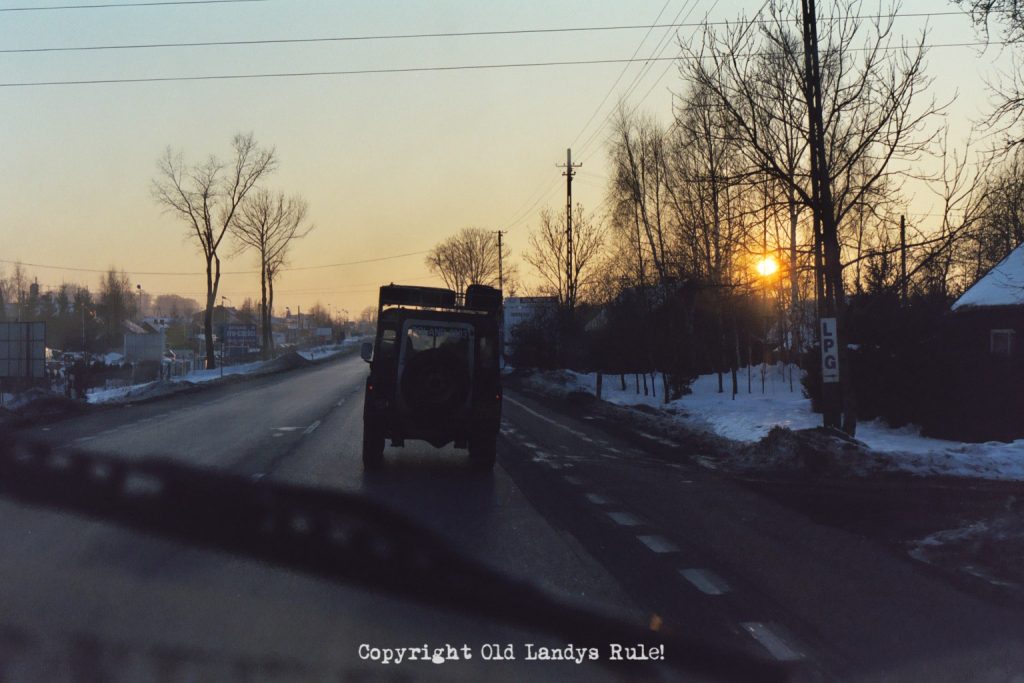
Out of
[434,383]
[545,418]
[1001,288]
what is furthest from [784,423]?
[434,383]

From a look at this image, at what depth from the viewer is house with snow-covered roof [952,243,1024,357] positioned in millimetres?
20281

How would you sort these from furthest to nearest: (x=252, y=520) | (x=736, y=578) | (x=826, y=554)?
(x=252, y=520) → (x=826, y=554) → (x=736, y=578)

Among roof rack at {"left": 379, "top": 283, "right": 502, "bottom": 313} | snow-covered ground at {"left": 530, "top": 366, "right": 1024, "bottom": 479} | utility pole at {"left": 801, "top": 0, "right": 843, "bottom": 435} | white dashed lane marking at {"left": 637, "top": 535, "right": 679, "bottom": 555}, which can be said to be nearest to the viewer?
white dashed lane marking at {"left": 637, "top": 535, "right": 679, "bottom": 555}

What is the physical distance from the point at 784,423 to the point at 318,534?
48.7 feet

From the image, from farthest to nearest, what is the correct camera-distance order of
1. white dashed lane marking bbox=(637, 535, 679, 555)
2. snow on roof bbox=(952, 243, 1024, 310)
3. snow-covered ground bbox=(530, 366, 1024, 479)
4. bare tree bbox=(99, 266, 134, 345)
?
bare tree bbox=(99, 266, 134, 345)
snow on roof bbox=(952, 243, 1024, 310)
snow-covered ground bbox=(530, 366, 1024, 479)
white dashed lane marking bbox=(637, 535, 679, 555)

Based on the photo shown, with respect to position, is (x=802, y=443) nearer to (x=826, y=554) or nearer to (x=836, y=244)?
(x=836, y=244)

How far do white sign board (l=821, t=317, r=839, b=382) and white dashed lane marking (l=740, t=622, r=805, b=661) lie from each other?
33.3 ft

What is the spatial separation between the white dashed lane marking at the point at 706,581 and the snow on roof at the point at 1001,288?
16327 millimetres

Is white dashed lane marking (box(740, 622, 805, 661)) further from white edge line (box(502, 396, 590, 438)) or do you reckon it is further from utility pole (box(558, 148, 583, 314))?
utility pole (box(558, 148, 583, 314))

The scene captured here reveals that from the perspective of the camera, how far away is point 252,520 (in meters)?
8.58

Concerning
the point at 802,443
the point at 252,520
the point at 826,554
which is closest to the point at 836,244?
the point at 802,443

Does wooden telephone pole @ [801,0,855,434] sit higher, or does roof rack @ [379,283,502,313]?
wooden telephone pole @ [801,0,855,434]

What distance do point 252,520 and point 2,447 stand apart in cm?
911

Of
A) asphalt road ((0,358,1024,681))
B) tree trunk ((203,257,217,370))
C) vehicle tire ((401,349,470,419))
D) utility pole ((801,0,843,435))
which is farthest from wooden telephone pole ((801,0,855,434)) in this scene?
tree trunk ((203,257,217,370))
